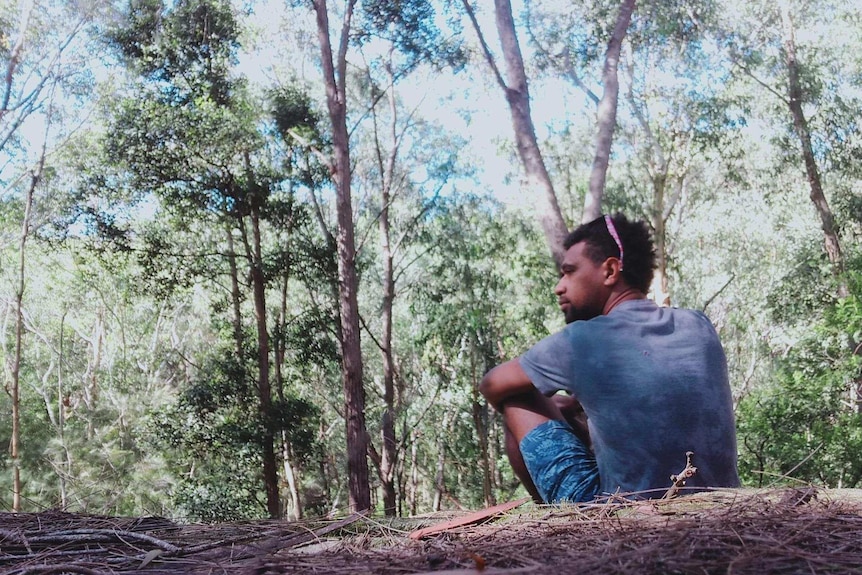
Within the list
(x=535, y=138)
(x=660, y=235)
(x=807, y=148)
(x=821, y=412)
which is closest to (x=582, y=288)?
(x=535, y=138)

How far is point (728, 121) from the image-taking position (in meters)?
12.6

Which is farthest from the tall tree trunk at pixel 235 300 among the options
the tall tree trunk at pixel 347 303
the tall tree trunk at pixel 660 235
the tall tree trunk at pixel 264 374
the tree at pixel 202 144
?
the tall tree trunk at pixel 660 235

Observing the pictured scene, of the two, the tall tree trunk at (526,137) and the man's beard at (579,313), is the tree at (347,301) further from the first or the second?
the man's beard at (579,313)

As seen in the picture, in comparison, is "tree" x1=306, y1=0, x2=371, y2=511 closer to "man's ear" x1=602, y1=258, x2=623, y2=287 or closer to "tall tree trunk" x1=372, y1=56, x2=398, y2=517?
"tall tree trunk" x1=372, y1=56, x2=398, y2=517

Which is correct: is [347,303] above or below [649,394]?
above

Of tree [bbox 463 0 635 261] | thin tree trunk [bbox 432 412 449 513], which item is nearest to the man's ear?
tree [bbox 463 0 635 261]

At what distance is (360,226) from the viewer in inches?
617

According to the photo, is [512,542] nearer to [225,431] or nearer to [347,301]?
[347,301]

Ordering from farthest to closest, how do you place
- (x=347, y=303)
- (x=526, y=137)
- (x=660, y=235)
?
(x=660, y=235) < (x=347, y=303) < (x=526, y=137)

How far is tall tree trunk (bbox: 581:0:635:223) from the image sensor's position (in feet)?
20.1

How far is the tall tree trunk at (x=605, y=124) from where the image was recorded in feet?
20.1

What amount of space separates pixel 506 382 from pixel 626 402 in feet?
1.01

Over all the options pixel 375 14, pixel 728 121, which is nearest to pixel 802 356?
pixel 728 121

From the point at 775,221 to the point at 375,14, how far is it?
10385mm
